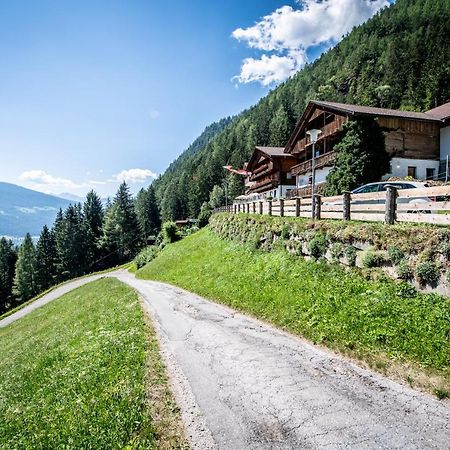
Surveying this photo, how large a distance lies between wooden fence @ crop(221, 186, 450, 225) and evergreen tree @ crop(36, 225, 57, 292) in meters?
75.9

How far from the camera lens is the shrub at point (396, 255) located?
10938 millimetres

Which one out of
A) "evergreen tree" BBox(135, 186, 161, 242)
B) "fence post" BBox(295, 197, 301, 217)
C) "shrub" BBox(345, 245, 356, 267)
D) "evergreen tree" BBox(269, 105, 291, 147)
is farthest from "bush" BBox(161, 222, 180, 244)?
"evergreen tree" BBox(269, 105, 291, 147)

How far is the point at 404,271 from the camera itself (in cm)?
1059

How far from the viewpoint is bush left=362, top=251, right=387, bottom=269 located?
1170 cm

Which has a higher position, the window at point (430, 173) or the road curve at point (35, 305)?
the window at point (430, 173)

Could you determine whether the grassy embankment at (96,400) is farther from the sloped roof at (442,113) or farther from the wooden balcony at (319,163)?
the sloped roof at (442,113)

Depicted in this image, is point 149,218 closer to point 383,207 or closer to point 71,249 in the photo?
point 71,249

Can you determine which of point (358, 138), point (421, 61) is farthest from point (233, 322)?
point (421, 61)

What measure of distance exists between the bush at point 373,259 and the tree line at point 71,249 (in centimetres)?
8151

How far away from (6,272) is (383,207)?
319ft

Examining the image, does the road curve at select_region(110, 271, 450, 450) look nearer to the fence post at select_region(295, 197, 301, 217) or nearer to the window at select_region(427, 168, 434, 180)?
the fence post at select_region(295, 197, 301, 217)

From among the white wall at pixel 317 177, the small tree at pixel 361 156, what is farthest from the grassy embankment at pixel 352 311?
the white wall at pixel 317 177

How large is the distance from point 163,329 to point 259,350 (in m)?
4.84

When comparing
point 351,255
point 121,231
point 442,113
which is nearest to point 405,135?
point 442,113
